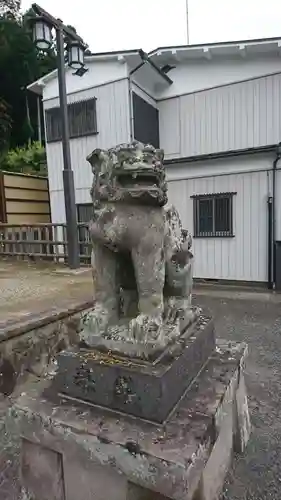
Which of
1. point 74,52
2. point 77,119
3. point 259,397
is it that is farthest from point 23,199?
point 259,397

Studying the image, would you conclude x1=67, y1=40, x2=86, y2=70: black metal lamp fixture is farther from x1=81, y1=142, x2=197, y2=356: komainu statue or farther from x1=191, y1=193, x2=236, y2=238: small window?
x1=81, y1=142, x2=197, y2=356: komainu statue

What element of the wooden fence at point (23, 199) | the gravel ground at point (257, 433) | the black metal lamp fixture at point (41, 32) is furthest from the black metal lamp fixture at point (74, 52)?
the wooden fence at point (23, 199)

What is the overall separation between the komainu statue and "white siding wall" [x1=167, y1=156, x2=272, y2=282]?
5006 mm

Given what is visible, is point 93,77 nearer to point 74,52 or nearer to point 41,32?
point 74,52

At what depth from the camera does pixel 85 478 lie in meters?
1.25

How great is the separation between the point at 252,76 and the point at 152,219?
629 cm

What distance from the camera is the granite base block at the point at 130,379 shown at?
1174mm

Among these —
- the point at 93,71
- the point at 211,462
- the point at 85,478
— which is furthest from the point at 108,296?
the point at 93,71

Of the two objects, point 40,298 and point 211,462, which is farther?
point 40,298

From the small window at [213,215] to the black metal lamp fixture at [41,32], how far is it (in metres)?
3.50

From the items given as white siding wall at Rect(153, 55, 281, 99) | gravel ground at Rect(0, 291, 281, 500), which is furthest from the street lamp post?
gravel ground at Rect(0, 291, 281, 500)

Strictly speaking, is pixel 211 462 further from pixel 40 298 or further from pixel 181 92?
pixel 181 92

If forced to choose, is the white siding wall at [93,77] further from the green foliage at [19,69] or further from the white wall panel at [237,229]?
the green foliage at [19,69]

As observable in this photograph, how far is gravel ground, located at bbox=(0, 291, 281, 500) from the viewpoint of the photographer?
1494 millimetres
